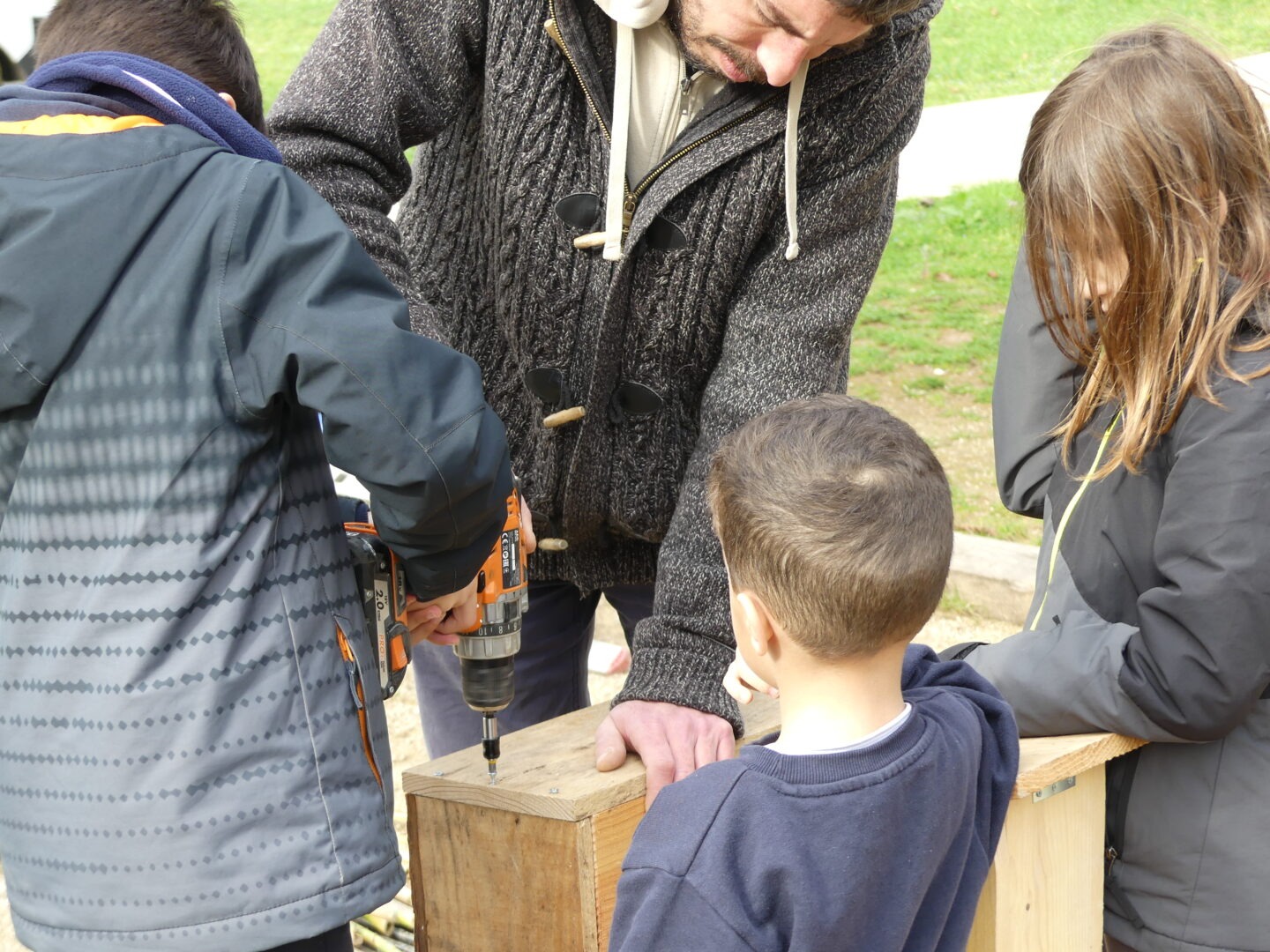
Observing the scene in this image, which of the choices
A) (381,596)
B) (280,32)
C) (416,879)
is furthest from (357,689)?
(280,32)

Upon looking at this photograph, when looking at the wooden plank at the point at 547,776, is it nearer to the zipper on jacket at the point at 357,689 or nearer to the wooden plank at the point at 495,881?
the wooden plank at the point at 495,881

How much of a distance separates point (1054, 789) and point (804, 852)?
0.60m

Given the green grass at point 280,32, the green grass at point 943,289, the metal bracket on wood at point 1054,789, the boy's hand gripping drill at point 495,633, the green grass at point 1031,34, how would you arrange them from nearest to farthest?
the metal bracket on wood at point 1054,789 < the boy's hand gripping drill at point 495,633 < the green grass at point 943,289 < the green grass at point 1031,34 < the green grass at point 280,32

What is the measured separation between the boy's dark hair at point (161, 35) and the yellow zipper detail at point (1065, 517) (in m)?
1.36

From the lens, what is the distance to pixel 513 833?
7.04ft

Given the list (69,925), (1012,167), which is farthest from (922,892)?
(1012,167)

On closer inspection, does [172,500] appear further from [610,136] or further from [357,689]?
[610,136]

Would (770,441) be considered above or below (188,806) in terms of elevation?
above

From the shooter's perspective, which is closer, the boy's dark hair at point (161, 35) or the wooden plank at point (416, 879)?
the boy's dark hair at point (161, 35)

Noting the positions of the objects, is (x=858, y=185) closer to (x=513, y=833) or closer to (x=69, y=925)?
(x=513, y=833)

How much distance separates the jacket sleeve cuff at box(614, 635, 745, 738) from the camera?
222 cm

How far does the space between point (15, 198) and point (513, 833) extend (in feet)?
3.80

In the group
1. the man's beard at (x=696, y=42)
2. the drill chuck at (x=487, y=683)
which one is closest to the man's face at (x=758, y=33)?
the man's beard at (x=696, y=42)

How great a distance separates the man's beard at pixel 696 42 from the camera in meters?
2.27
